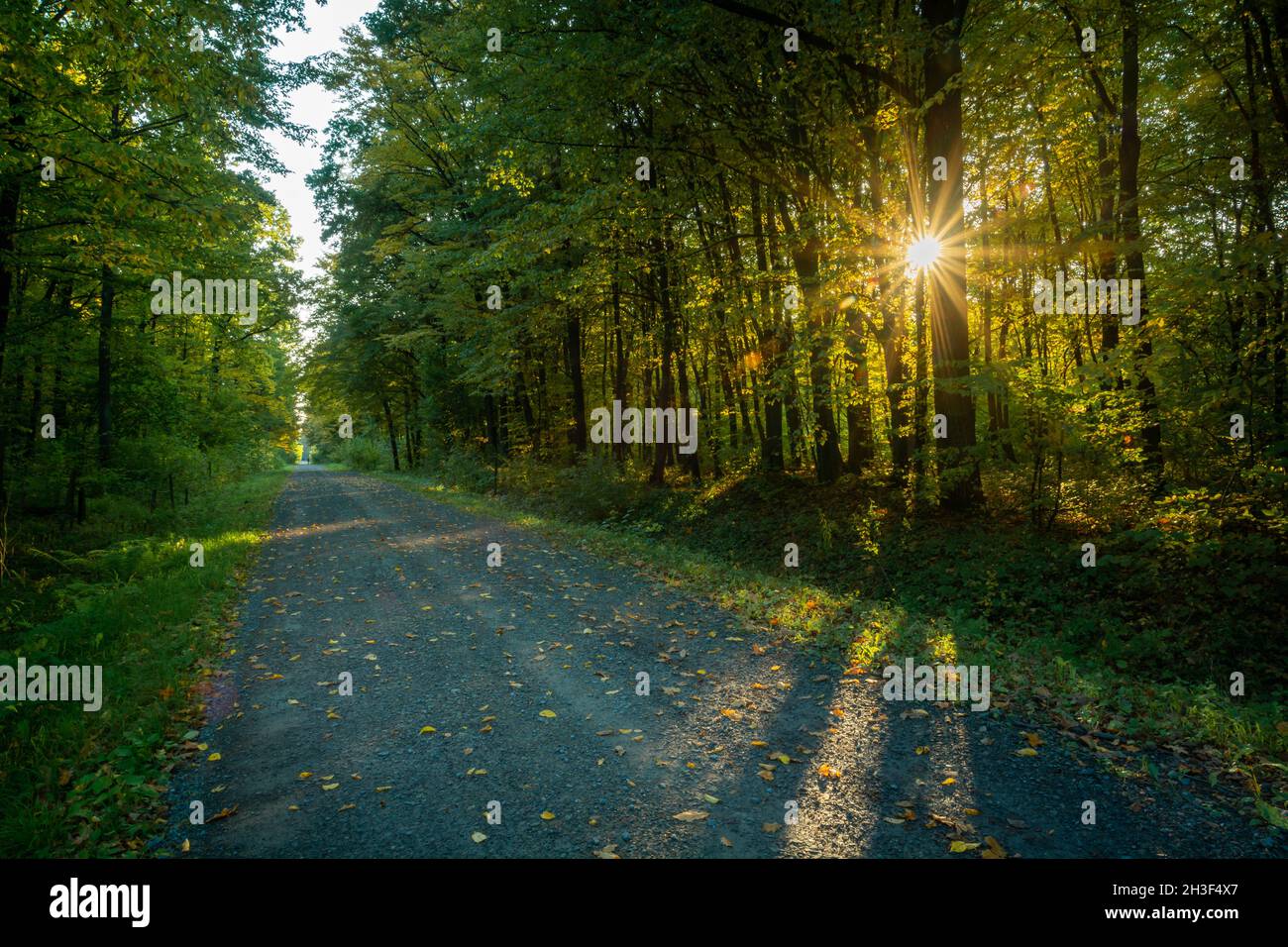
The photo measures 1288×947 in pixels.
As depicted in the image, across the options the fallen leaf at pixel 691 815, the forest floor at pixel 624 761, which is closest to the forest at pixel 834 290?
the forest floor at pixel 624 761

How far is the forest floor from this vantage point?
3555mm

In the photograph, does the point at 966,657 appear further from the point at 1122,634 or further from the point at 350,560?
the point at 350,560

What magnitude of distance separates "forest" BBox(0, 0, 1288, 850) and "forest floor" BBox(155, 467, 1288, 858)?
0.61 m

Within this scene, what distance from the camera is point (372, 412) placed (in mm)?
45000

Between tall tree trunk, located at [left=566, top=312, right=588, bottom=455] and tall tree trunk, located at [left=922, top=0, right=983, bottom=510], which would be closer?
tall tree trunk, located at [left=922, top=0, right=983, bottom=510]

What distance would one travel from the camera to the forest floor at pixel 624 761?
355 centimetres

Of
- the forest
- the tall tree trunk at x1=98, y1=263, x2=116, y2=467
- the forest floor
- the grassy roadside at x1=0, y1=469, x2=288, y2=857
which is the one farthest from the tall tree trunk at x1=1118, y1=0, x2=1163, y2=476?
the tall tree trunk at x1=98, y1=263, x2=116, y2=467

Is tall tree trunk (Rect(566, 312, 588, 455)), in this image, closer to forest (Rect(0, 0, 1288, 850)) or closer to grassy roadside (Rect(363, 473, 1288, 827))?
forest (Rect(0, 0, 1288, 850))

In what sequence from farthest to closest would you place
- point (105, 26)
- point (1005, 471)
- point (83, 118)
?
1. point (1005, 471)
2. point (83, 118)
3. point (105, 26)

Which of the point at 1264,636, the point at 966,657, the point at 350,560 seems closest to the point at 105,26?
Answer: the point at 350,560

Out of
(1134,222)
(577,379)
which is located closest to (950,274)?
(1134,222)

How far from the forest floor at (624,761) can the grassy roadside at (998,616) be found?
15.9 inches

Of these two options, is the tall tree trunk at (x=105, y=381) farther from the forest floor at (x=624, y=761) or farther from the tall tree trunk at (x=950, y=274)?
the tall tree trunk at (x=950, y=274)

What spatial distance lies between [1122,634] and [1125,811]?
171 inches
